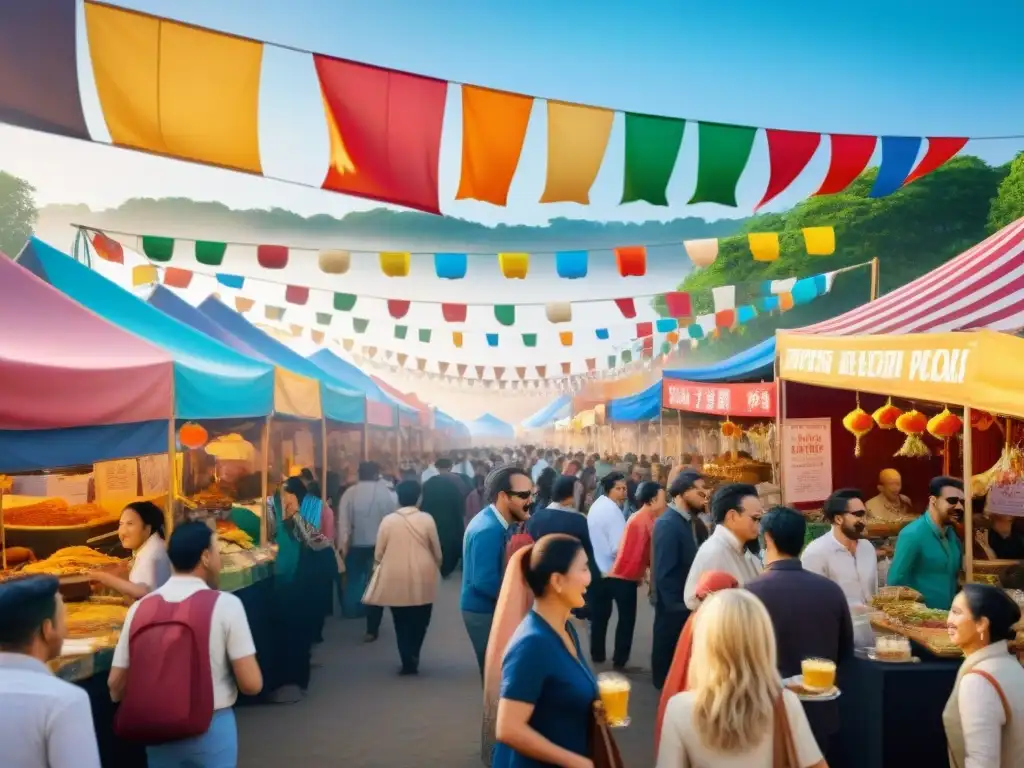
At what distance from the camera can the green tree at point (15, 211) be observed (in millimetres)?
41969

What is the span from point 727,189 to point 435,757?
5111mm

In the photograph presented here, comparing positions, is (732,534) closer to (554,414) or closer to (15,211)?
(554,414)

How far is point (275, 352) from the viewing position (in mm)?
14328

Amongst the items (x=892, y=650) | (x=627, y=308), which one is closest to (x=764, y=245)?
(x=627, y=308)

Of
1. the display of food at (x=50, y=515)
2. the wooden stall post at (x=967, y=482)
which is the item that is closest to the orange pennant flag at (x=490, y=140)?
the wooden stall post at (x=967, y=482)

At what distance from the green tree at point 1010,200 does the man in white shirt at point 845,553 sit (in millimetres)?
30105

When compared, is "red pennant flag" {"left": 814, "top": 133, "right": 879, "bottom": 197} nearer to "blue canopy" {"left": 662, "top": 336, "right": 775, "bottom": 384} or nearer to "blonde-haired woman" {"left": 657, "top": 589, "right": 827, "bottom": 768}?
"blue canopy" {"left": 662, "top": 336, "right": 775, "bottom": 384}

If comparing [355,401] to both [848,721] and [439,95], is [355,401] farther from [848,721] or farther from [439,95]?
[848,721]

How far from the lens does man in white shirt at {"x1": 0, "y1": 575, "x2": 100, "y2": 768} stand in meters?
2.47

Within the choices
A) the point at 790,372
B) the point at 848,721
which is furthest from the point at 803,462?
the point at 848,721

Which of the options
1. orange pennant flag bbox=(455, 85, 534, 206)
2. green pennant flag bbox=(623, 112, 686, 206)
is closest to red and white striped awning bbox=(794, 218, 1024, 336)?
green pennant flag bbox=(623, 112, 686, 206)

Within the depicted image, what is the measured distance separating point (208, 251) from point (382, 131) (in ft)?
25.5

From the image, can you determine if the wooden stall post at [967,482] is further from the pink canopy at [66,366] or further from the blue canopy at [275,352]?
the blue canopy at [275,352]

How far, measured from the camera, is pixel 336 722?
6996 mm
